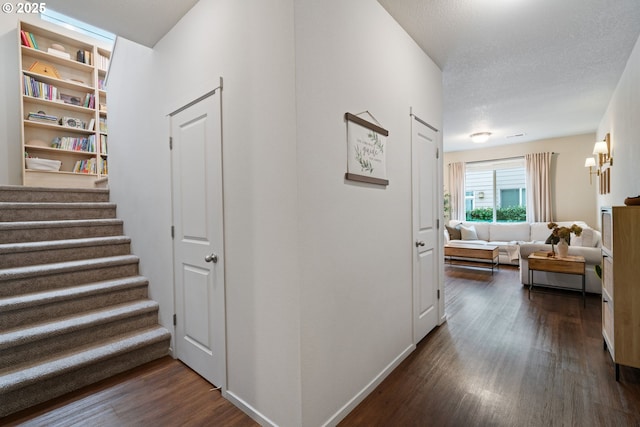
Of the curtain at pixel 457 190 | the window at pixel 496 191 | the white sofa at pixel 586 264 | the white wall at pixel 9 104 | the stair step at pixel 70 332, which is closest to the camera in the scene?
the stair step at pixel 70 332

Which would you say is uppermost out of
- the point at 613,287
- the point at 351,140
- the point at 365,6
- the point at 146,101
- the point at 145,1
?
the point at 145,1

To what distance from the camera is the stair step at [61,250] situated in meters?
2.38

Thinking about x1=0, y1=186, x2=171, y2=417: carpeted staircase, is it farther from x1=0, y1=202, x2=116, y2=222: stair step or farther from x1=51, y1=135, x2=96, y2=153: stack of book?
x1=51, y1=135, x2=96, y2=153: stack of book

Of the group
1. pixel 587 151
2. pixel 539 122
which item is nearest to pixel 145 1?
pixel 539 122

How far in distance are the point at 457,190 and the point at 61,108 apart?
8.47 meters

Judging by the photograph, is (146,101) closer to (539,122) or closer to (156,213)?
(156,213)

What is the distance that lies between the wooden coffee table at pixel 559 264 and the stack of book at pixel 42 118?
23.1 ft

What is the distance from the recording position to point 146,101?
2.72 metres

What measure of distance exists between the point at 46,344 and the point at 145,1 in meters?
2.55

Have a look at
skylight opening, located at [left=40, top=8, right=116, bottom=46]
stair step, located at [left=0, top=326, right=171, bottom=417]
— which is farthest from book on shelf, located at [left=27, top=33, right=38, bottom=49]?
stair step, located at [left=0, top=326, right=171, bottom=417]

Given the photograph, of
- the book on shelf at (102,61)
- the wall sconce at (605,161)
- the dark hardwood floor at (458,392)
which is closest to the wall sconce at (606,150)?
the wall sconce at (605,161)

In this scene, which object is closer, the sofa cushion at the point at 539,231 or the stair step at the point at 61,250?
the stair step at the point at 61,250

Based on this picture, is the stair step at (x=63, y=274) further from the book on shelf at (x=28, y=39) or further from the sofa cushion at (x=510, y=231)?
the sofa cushion at (x=510, y=231)

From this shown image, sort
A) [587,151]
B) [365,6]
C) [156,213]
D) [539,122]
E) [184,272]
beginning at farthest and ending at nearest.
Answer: [587,151] < [539,122] < [156,213] < [184,272] < [365,6]
